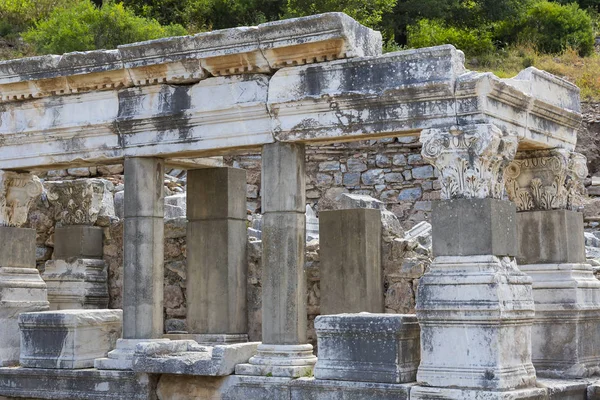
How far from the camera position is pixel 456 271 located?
7.92 meters

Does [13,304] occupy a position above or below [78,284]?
below

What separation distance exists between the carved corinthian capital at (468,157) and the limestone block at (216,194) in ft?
10.6

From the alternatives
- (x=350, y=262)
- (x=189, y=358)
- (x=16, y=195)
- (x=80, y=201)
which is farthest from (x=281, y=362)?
(x=80, y=201)

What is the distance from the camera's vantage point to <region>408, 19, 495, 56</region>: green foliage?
26.2 meters

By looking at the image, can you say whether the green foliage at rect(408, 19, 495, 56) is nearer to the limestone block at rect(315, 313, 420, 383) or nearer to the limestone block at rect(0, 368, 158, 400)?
the limestone block at rect(0, 368, 158, 400)

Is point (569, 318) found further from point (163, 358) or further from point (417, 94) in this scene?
point (163, 358)

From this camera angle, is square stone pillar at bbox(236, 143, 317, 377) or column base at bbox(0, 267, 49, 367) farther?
column base at bbox(0, 267, 49, 367)

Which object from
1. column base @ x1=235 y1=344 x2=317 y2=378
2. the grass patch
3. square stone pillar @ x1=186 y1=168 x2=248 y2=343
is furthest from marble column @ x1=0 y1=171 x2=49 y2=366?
the grass patch

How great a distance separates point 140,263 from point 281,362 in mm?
1800

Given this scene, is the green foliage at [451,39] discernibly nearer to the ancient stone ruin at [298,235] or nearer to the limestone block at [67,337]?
the ancient stone ruin at [298,235]

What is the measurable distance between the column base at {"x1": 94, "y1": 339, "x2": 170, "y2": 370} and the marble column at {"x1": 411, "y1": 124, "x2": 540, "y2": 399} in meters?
2.90

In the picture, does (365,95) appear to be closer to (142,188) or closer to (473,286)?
(473,286)

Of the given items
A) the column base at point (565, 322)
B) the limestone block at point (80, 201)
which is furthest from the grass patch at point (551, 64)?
the column base at point (565, 322)

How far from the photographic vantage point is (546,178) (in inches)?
376
